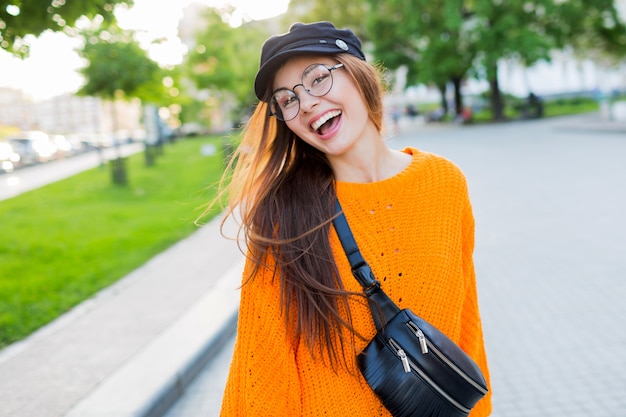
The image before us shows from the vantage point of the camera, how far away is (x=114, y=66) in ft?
49.0

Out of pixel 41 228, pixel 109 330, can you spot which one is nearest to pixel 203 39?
pixel 41 228

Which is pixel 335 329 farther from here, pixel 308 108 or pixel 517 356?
pixel 517 356

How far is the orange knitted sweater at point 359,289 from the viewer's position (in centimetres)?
150

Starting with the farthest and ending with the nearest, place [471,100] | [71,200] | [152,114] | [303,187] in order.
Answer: [471,100]
[152,114]
[71,200]
[303,187]

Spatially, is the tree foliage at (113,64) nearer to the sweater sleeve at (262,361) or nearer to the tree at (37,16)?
the tree at (37,16)

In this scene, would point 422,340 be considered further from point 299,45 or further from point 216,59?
point 216,59

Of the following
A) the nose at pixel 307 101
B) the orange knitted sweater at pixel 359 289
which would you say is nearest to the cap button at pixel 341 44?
the nose at pixel 307 101

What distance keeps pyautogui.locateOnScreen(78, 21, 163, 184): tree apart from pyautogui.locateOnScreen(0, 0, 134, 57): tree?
36.1 ft

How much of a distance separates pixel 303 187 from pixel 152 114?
89.8 ft

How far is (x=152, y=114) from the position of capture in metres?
27.6

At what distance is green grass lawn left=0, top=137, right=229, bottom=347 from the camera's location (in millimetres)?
5577

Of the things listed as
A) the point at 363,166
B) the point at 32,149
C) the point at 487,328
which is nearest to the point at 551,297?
the point at 487,328

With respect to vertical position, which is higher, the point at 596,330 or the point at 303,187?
the point at 303,187

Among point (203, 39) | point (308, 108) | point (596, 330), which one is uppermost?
point (203, 39)
